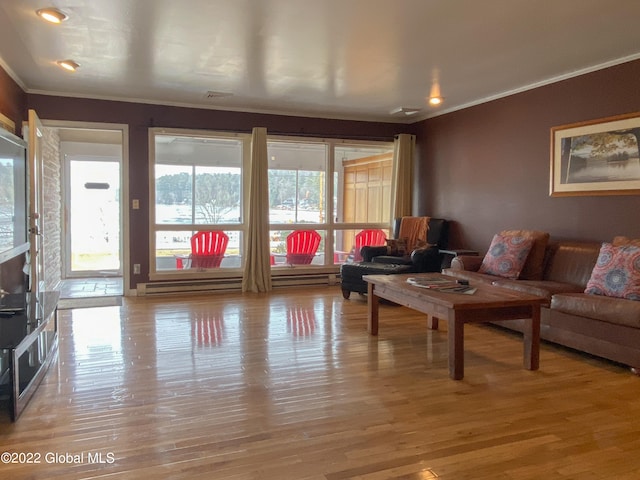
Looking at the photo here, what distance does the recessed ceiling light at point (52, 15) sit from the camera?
122 inches

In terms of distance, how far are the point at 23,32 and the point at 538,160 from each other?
4.67 m

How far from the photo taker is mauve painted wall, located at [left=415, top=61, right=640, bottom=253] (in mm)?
4191

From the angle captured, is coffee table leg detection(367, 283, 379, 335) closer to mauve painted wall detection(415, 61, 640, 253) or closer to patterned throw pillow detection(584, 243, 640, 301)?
patterned throw pillow detection(584, 243, 640, 301)

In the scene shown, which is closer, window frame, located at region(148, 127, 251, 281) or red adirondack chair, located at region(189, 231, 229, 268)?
window frame, located at region(148, 127, 251, 281)

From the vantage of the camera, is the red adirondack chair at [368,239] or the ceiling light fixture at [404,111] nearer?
the ceiling light fixture at [404,111]

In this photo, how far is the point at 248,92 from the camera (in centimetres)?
538

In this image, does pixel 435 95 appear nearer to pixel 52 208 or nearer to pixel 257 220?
pixel 257 220

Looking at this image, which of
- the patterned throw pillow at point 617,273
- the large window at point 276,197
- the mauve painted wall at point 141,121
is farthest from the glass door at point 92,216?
the patterned throw pillow at point 617,273

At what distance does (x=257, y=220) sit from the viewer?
6.24 m

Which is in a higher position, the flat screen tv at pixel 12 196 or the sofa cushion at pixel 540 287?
the flat screen tv at pixel 12 196

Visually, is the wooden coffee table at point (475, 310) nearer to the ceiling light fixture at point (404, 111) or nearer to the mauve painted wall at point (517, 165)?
the mauve painted wall at point (517, 165)

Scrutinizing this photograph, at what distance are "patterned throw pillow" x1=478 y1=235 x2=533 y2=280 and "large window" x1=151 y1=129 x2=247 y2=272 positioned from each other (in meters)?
3.19

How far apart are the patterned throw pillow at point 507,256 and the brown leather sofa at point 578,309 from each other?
0.44 feet

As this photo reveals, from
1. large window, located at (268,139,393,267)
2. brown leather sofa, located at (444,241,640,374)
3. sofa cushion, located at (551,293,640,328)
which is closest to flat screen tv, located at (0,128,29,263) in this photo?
large window, located at (268,139,393,267)
